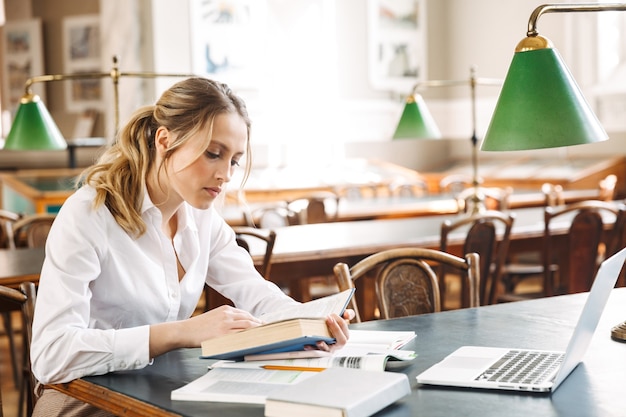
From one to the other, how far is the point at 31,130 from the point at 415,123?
2270 millimetres

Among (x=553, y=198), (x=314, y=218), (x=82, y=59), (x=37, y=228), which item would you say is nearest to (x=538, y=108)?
(x=37, y=228)

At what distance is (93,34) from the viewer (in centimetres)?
1312

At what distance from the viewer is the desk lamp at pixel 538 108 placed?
1.91m

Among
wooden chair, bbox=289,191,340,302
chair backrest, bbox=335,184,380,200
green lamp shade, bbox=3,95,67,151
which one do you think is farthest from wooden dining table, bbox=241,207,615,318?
chair backrest, bbox=335,184,380,200

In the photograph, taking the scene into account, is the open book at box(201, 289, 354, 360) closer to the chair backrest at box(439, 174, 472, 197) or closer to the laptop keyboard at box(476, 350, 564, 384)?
the laptop keyboard at box(476, 350, 564, 384)

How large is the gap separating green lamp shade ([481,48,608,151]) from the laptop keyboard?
0.41 m

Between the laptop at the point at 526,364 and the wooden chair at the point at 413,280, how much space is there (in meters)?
0.82

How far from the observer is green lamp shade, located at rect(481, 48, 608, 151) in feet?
6.25

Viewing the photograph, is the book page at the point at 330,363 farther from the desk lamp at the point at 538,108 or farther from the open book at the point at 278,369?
the desk lamp at the point at 538,108

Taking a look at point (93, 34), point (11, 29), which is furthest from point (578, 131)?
point (11, 29)

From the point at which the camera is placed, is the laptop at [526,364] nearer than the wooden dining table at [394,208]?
Yes

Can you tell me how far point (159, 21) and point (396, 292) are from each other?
25.1 ft

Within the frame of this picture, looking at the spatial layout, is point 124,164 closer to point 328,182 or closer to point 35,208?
point 35,208

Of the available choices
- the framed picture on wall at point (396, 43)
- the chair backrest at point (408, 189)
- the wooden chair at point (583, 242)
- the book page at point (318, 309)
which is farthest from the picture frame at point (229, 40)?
the book page at point (318, 309)
